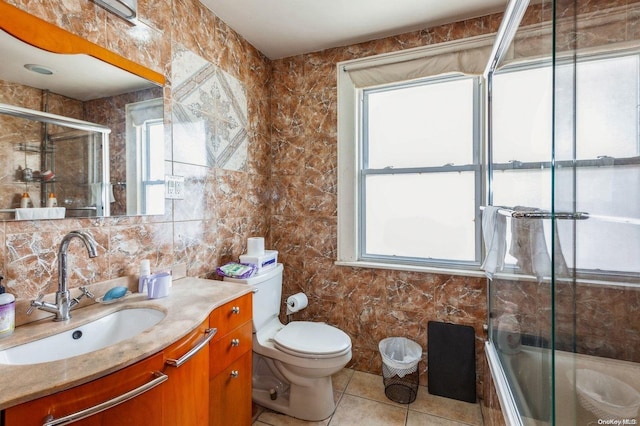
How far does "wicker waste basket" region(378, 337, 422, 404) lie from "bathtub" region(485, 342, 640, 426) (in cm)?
62

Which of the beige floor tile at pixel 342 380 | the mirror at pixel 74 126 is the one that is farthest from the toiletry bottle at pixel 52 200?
the beige floor tile at pixel 342 380

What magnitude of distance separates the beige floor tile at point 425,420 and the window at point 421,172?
3.12ft

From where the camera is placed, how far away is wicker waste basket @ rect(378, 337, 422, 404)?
1873 millimetres

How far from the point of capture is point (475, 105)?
1973 mm

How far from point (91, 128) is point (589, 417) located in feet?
7.65

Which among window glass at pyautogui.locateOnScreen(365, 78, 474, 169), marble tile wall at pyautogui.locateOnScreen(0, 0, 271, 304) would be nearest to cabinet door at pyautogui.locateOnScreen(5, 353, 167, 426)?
marble tile wall at pyautogui.locateOnScreen(0, 0, 271, 304)

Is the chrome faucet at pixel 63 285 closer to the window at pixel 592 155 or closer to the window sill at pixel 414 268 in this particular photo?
the window sill at pixel 414 268

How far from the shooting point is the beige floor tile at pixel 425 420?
168 centimetres

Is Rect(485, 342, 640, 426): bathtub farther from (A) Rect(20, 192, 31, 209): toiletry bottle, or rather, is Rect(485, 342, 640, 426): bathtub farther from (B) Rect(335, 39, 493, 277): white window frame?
(A) Rect(20, 192, 31, 209): toiletry bottle

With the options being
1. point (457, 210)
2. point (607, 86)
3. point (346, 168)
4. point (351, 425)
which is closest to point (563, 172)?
point (607, 86)

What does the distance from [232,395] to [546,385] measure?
1.28m

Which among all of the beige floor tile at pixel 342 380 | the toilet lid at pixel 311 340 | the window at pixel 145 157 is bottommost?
the beige floor tile at pixel 342 380

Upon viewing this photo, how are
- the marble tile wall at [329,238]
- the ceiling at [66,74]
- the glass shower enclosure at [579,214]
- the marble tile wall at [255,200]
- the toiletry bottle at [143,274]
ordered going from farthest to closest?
the marble tile wall at [329,238] < the toiletry bottle at [143,274] < the marble tile wall at [255,200] < the glass shower enclosure at [579,214] < the ceiling at [66,74]

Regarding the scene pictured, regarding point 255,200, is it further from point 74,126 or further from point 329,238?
point 74,126
